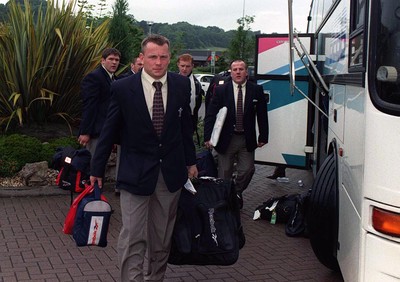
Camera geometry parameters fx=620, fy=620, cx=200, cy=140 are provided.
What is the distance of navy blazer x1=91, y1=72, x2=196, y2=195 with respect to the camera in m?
4.40

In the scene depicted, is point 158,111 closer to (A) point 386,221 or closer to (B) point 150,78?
(B) point 150,78

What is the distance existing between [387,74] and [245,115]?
14.1 feet

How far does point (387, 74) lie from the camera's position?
3.19 metres

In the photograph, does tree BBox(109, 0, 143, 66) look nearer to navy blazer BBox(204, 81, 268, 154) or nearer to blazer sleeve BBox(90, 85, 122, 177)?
navy blazer BBox(204, 81, 268, 154)

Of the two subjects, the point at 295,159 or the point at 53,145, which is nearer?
the point at 295,159

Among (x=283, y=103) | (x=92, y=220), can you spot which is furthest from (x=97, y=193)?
(x=283, y=103)

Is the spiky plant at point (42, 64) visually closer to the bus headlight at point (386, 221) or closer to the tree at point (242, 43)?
the bus headlight at point (386, 221)

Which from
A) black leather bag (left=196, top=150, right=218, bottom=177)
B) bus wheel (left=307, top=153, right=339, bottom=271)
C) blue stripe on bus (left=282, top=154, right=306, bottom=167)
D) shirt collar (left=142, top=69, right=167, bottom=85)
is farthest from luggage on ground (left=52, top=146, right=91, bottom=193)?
bus wheel (left=307, top=153, right=339, bottom=271)

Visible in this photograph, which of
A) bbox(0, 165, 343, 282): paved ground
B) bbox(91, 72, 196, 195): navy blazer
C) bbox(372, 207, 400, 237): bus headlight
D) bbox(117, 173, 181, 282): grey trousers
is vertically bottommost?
bbox(0, 165, 343, 282): paved ground

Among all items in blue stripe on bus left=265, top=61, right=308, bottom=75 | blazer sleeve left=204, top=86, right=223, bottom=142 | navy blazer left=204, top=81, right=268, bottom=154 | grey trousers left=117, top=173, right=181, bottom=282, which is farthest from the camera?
blue stripe on bus left=265, top=61, right=308, bottom=75

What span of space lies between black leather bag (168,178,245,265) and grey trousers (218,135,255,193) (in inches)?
108

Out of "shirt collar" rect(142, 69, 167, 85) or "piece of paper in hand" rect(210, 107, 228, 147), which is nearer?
"shirt collar" rect(142, 69, 167, 85)

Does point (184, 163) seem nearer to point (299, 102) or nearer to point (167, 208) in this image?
point (167, 208)

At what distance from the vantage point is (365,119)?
3.27 meters
